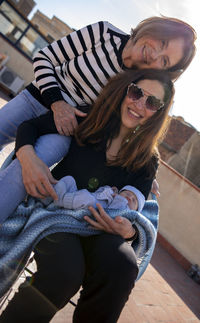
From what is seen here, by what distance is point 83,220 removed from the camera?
47.9 inches

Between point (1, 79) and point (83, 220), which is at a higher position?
point (83, 220)

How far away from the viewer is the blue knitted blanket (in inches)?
43.3

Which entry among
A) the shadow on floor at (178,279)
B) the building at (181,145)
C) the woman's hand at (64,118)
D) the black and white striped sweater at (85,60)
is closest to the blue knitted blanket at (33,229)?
the woman's hand at (64,118)

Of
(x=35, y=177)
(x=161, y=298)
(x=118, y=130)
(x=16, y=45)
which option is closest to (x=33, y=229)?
(x=35, y=177)

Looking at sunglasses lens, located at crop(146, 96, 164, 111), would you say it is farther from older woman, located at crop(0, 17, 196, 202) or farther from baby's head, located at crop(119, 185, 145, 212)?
baby's head, located at crop(119, 185, 145, 212)

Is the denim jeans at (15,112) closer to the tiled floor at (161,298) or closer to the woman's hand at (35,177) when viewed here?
the woman's hand at (35,177)

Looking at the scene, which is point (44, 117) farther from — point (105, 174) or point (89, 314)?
point (89, 314)

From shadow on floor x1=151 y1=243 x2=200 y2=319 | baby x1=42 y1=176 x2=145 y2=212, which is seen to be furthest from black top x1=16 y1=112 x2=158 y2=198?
shadow on floor x1=151 y1=243 x2=200 y2=319

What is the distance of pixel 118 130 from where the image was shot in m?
1.68

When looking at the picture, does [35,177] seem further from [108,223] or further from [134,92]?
[134,92]

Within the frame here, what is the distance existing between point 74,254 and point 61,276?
108 millimetres

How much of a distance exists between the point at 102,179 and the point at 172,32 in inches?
38.8

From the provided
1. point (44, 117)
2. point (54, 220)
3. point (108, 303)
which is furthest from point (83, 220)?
point (44, 117)

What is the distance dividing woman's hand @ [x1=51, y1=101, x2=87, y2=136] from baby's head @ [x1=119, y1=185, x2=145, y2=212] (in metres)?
0.47
